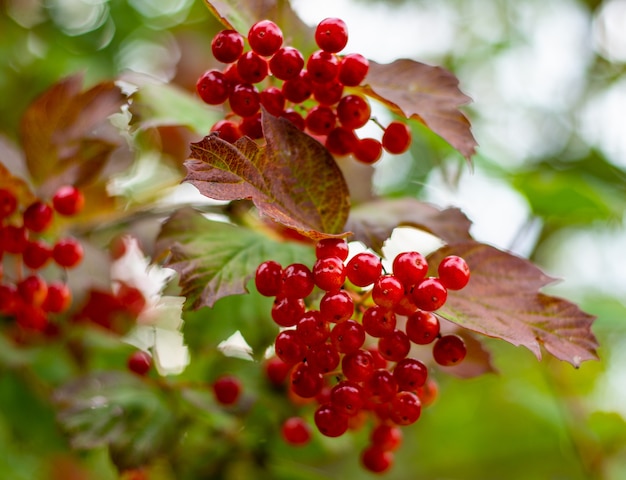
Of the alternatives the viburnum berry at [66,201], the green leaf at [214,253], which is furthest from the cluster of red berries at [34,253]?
the green leaf at [214,253]

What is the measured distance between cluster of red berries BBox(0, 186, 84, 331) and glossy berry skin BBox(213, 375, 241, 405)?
0.91 ft

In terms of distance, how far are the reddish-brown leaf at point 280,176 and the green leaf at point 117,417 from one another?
466 mm

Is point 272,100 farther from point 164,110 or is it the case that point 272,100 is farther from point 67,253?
point 67,253

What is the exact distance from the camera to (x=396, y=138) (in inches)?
33.5

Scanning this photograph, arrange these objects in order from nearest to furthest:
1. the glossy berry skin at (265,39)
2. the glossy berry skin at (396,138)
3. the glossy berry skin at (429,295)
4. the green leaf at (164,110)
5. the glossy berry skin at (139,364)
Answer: the glossy berry skin at (429,295) < the glossy berry skin at (265,39) < the glossy berry skin at (396,138) < the green leaf at (164,110) < the glossy berry skin at (139,364)

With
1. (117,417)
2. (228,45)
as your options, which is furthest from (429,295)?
(117,417)

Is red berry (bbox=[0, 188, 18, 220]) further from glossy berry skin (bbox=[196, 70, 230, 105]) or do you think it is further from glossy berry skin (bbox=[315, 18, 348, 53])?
glossy berry skin (bbox=[315, 18, 348, 53])

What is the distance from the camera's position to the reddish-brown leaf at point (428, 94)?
0.78m

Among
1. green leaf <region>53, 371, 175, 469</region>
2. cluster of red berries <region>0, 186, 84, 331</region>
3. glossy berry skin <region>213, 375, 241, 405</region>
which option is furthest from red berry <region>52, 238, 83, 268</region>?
glossy berry skin <region>213, 375, 241, 405</region>

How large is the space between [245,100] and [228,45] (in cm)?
7

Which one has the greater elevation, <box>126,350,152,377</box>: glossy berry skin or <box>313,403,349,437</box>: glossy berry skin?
<box>313,403,349,437</box>: glossy berry skin

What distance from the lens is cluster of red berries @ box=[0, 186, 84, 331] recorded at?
0.97m

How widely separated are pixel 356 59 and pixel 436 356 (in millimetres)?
335

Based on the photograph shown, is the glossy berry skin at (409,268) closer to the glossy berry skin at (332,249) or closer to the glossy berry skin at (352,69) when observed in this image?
the glossy berry skin at (332,249)
